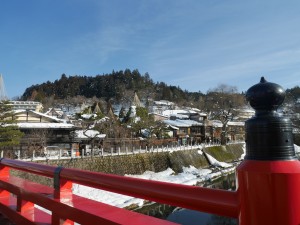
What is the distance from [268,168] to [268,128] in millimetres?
127

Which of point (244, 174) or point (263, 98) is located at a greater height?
point (263, 98)

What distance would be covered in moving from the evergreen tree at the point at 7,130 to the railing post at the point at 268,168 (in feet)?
68.1

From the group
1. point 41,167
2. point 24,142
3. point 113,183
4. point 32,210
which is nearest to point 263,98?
point 113,183

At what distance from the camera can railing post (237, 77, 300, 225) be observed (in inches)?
35.0

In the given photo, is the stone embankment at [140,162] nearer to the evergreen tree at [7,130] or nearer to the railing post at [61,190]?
the evergreen tree at [7,130]

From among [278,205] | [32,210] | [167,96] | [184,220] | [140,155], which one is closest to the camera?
[278,205]

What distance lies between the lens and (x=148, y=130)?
112ft

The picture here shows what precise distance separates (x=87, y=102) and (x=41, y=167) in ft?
216

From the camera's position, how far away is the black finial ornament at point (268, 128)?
94cm

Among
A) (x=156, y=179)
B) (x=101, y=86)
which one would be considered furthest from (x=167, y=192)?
(x=101, y=86)

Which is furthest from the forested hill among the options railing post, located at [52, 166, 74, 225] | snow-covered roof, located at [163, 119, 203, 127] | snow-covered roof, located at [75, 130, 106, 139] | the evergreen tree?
railing post, located at [52, 166, 74, 225]

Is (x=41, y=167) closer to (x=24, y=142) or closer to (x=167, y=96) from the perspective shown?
(x=24, y=142)

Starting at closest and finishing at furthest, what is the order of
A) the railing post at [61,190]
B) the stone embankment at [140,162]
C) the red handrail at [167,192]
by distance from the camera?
1. the red handrail at [167,192]
2. the railing post at [61,190]
3. the stone embankment at [140,162]

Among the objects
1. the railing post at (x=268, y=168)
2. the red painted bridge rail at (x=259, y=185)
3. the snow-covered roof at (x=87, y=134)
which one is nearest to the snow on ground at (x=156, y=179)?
the snow-covered roof at (x=87, y=134)
